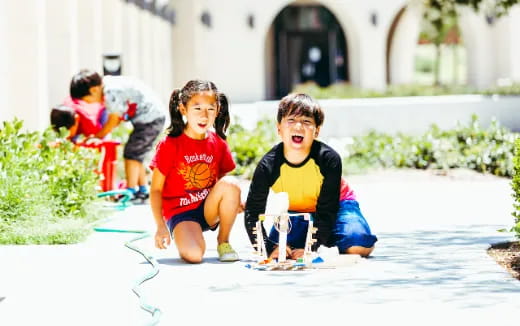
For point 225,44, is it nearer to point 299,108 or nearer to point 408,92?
point 408,92

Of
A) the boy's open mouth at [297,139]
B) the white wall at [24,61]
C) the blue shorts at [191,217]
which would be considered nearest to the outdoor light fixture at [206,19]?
the white wall at [24,61]

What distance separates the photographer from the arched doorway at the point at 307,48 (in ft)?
115

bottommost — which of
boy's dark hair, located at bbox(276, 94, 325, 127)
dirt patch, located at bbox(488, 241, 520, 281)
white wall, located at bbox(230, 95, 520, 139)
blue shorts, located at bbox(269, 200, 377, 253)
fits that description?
dirt patch, located at bbox(488, 241, 520, 281)

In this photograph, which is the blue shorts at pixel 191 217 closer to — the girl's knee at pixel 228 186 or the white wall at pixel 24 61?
the girl's knee at pixel 228 186

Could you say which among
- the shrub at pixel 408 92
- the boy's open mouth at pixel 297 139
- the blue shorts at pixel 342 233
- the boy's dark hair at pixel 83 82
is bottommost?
the blue shorts at pixel 342 233

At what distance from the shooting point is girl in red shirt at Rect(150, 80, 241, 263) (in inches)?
272

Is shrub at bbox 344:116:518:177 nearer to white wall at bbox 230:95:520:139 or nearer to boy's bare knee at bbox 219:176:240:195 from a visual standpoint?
white wall at bbox 230:95:520:139

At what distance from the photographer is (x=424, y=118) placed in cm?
2084

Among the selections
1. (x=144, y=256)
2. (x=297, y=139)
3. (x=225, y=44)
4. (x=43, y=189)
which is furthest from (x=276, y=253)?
(x=225, y=44)

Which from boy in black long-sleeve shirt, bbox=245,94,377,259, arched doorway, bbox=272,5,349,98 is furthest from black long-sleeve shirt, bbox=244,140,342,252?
arched doorway, bbox=272,5,349,98

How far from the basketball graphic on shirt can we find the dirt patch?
1.90 metres

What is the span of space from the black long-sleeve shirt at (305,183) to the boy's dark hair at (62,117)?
3962 millimetres

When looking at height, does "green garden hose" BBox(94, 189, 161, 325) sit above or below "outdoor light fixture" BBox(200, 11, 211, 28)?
below

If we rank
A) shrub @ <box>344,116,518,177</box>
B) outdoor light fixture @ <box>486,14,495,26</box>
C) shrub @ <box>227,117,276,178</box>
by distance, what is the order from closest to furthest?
shrub @ <box>227,117,276,178</box> < shrub @ <box>344,116,518,177</box> < outdoor light fixture @ <box>486,14,495,26</box>
